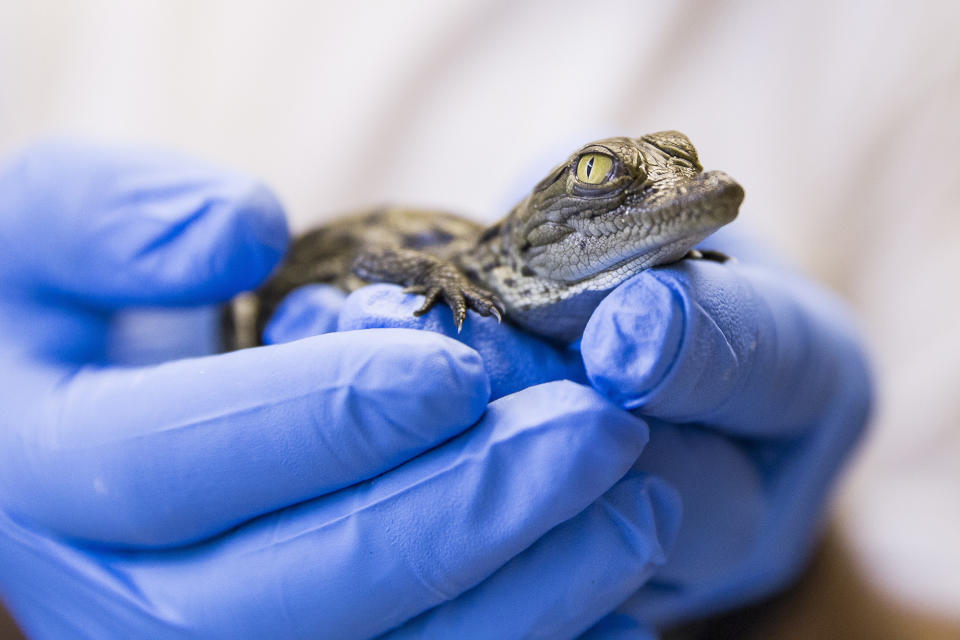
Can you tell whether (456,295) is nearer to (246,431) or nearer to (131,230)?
(246,431)

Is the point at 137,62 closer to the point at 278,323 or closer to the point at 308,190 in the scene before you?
the point at 308,190

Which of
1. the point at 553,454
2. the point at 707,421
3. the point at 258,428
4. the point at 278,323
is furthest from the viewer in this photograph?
the point at 278,323

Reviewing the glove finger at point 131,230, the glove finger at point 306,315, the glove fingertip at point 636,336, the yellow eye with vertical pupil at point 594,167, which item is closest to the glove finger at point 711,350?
the glove fingertip at point 636,336

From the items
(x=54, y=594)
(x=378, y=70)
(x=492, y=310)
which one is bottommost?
(x=54, y=594)

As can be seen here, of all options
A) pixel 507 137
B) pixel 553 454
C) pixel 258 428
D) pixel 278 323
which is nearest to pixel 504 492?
pixel 553 454

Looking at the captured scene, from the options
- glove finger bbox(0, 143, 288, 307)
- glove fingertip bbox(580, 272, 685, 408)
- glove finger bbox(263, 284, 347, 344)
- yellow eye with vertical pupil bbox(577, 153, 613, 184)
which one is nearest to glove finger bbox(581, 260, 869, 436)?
glove fingertip bbox(580, 272, 685, 408)

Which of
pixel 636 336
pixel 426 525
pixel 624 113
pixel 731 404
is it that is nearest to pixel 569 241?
pixel 636 336

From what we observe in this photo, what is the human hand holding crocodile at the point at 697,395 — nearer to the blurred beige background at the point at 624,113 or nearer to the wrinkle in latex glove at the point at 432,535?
the wrinkle in latex glove at the point at 432,535
